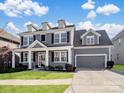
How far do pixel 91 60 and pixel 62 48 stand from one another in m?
5.68

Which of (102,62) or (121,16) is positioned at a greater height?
(121,16)

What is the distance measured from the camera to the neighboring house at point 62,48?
3123 cm

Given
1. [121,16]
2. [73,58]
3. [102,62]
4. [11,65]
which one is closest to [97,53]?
[102,62]

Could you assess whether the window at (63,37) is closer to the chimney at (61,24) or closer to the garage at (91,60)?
the chimney at (61,24)

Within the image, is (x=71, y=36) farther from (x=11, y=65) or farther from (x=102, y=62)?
(x=11, y=65)

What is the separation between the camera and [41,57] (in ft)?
113

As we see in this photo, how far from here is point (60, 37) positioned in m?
32.4

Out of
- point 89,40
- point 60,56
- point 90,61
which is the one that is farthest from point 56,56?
point 89,40

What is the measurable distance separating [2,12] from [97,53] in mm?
23041

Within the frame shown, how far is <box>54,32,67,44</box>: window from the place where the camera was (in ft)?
105

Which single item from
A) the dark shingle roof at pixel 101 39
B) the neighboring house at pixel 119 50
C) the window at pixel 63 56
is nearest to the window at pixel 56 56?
the window at pixel 63 56

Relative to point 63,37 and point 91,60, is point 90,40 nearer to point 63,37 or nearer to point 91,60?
point 91,60

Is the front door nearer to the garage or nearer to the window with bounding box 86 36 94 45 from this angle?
the garage

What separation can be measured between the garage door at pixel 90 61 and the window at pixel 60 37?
3.76 m
